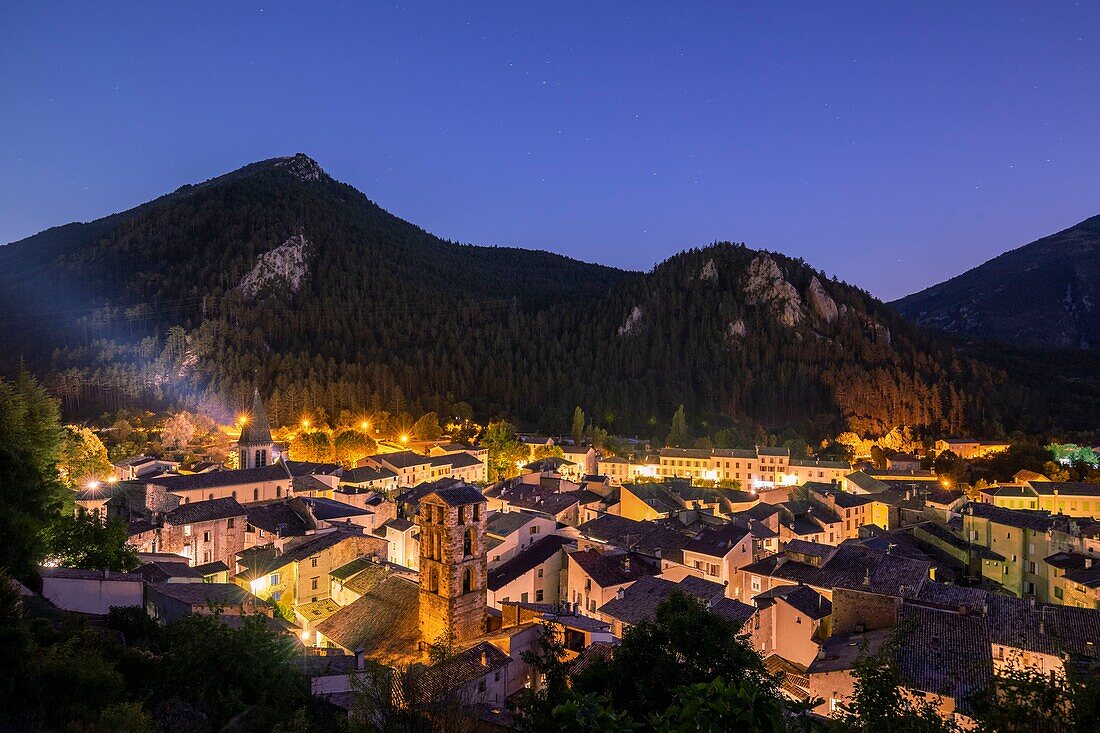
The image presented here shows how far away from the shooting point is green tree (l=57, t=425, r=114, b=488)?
41.6m

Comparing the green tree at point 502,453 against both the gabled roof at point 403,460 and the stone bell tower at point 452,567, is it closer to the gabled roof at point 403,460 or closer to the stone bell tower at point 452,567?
the gabled roof at point 403,460

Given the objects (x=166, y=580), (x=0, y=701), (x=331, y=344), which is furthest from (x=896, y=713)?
(x=331, y=344)

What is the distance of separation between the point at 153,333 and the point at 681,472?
108 metres

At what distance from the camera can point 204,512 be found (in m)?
35.8

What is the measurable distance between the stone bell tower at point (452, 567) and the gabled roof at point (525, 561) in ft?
24.6

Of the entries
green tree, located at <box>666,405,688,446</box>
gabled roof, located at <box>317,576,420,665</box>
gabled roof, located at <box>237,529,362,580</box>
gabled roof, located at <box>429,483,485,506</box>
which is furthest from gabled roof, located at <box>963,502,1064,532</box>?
green tree, located at <box>666,405,688,446</box>

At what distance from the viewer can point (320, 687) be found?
62.0ft

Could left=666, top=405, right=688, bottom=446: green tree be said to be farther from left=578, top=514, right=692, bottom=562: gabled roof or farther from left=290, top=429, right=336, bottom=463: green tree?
left=578, top=514, right=692, bottom=562: gabled roof

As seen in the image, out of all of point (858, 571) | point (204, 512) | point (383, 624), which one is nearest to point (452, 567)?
point (383, 624)

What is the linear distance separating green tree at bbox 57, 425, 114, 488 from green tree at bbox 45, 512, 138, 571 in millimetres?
16940

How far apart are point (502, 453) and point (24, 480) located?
57.7m

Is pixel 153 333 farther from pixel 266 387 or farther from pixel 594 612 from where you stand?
pixel 594 612

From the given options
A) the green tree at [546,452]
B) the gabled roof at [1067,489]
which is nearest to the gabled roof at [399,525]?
the green tree at [546,452]

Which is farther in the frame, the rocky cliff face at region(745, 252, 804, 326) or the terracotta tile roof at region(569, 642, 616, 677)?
the rocky cliff face at region(745, 252, 804, 326)
